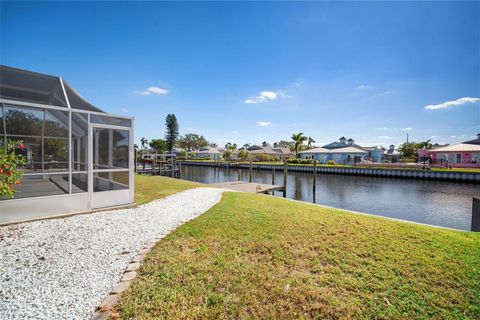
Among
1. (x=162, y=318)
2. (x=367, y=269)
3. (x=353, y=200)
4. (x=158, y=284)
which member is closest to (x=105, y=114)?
(x=158, y=284)

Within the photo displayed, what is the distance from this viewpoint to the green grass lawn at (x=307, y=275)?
2.76 metres

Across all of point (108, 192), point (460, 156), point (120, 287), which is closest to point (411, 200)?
point (108, 192)

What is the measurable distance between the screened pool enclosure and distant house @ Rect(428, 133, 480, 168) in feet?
132

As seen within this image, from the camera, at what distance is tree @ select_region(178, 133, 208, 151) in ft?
287

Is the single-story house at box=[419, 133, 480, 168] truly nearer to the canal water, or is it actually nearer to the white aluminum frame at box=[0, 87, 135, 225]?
the canal water

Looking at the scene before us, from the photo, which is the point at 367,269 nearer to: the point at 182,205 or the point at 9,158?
the point at 182,205

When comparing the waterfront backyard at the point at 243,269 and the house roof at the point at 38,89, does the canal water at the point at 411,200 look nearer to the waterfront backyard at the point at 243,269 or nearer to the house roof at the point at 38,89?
the waterfront backyard at the point at 243,269

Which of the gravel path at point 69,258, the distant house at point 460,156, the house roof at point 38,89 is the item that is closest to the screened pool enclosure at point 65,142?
the house roof at point 38,89

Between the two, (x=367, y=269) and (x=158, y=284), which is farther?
(x=367, y=269)

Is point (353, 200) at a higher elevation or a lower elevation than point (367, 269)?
lower

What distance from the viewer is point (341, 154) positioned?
43.2 meters

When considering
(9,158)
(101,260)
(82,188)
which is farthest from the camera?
(82,188)

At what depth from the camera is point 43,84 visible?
7543 millimetres

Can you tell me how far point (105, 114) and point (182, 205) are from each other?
3.75 meters
